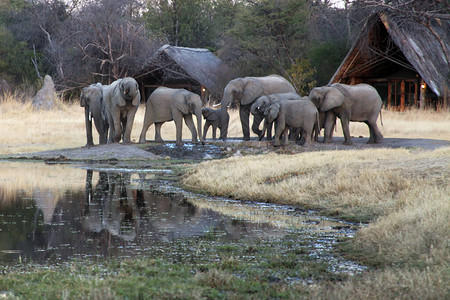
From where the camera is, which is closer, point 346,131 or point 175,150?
point 175,150

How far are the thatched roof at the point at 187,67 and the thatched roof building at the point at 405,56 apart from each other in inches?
374

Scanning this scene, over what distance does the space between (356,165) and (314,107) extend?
823 centimetres

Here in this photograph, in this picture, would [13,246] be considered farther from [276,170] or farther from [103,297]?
[276,170]

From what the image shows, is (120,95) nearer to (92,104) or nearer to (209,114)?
(92,104)

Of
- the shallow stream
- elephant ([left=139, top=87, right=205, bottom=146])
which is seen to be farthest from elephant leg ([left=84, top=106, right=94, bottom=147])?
the shallow stream

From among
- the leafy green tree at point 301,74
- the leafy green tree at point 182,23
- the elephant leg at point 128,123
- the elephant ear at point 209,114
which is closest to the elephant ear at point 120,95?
the elephant leg at point 128,123

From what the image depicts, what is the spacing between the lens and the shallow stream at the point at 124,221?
22.7 feet

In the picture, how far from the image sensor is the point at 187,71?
40688mm

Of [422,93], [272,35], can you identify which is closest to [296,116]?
[422,93]

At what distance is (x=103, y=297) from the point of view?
484cm

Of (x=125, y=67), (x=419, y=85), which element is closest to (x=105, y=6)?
(x=125, y=67)

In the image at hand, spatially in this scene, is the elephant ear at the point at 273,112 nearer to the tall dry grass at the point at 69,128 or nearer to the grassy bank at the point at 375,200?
the grassy bank at the point at 375,200

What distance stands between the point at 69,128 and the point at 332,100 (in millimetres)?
12086

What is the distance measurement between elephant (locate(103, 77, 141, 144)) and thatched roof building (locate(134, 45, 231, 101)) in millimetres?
19464
